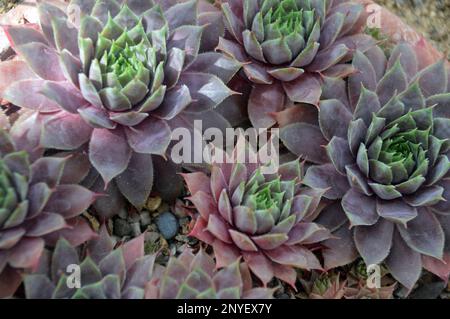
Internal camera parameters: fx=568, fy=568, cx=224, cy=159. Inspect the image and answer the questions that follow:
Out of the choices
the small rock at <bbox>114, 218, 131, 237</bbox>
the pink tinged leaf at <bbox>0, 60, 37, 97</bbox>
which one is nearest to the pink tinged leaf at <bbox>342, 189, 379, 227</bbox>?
the small rock at <bbox>114, 218, 131, 237</bbox>

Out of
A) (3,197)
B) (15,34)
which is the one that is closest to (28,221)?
(3,197)

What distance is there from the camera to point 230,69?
2.02m

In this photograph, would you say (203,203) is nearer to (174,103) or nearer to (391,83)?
(174,103)

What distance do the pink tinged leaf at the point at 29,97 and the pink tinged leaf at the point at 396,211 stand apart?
3.82 ft

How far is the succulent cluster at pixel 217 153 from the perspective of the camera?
5.73 feet

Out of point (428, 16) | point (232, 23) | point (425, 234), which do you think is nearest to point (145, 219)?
point (232, 23)

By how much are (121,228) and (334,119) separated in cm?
89

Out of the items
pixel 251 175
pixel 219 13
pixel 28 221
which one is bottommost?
pixel 251 175

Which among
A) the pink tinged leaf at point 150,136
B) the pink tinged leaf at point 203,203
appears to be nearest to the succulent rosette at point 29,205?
the pink tinged leaf at point 150,136

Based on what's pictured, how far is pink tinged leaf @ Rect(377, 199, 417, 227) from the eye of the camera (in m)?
1.93

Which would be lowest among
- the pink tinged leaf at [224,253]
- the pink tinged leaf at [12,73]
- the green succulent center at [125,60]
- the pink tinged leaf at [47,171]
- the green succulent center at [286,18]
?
the pink tinged leaf at [224,253]

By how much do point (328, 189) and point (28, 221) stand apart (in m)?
0.99

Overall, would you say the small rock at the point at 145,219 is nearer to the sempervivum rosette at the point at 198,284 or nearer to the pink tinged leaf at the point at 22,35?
the sempervivum rosette at the point at 198,284
